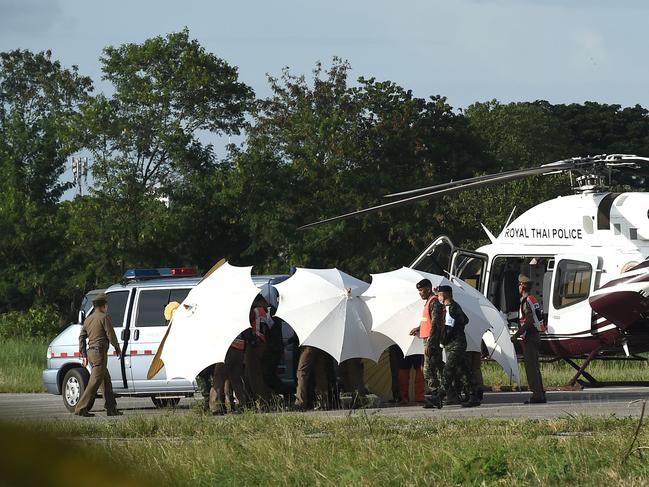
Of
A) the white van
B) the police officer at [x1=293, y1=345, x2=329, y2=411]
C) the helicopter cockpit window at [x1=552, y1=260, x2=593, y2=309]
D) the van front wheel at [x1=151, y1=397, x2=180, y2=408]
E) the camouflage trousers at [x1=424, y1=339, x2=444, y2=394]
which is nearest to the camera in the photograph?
the camouflage trousers at [x1=424, y1=339, x2=444, y2=394]

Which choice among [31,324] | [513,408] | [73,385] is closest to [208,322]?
[73,385]

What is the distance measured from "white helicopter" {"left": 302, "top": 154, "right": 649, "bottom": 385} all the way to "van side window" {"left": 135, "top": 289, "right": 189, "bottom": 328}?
278cm

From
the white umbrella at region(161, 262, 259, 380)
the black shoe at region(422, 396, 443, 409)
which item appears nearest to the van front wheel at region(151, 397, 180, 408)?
the white umbrella at region(161, 262, 259, 380)

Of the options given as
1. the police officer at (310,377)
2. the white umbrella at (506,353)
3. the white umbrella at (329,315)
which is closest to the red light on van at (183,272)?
the white umbrella at (329,315)

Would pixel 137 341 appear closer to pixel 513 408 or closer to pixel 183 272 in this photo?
pixel 183 272

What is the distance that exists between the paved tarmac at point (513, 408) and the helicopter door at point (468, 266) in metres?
2.32

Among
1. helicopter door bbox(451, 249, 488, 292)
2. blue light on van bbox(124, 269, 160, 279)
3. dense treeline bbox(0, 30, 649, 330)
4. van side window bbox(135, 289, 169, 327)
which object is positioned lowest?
van side window bbox(135, 289, 169, 327)

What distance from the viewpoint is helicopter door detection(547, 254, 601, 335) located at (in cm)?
1817

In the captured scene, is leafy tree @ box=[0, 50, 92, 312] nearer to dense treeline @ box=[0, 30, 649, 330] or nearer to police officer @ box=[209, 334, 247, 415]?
dense treeline @ box=[0, 30, 649, 330]

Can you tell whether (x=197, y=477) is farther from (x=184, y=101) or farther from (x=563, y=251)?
(x=184, y=101)

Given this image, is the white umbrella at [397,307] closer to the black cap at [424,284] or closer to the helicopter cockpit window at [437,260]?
the black cap at [424,284]

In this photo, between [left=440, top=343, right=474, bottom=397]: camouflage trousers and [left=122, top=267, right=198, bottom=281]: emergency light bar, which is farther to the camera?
[left=122, top=267, right=198, bottom=281]: emergency light bar

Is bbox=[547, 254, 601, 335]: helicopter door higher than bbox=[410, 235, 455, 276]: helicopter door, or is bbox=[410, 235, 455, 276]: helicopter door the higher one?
bbox=[410, 235, 455, 276]: helicopter door

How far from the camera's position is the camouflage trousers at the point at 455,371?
48.9 feet
